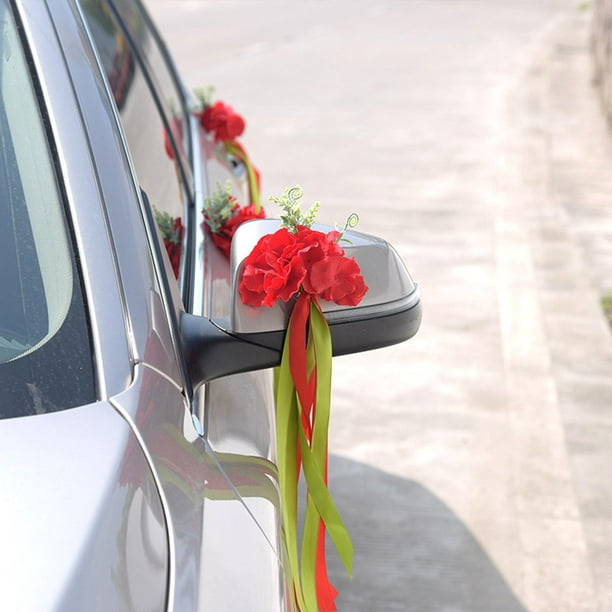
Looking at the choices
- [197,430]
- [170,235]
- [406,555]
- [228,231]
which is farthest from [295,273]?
[406,555]

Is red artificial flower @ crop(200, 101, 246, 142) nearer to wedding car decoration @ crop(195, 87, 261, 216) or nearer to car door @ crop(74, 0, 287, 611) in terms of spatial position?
wedding car decoration @ crop(195, 87, 261, 216)

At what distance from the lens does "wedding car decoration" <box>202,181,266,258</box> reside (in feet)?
7.44

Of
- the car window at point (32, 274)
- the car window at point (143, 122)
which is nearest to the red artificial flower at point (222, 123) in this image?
the car window at point (143, 122)

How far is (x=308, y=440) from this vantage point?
1.78 m

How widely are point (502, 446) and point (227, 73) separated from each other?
30.1 feet

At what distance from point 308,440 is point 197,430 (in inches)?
14.4

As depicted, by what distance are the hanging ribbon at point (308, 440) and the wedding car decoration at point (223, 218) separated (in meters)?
0.60

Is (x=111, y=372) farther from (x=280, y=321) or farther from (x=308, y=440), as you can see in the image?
(x=308, y=440)

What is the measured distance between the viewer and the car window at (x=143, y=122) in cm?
215

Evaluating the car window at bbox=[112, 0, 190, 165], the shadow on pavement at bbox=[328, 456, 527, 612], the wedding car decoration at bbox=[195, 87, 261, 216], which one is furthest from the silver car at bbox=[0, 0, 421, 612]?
the wedding car decoration at bbox=[195, 87, 261, 216]

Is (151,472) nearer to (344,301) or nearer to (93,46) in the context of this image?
(344,301)

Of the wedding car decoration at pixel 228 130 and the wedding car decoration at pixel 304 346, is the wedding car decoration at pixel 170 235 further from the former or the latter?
the wedding car decoration at pixel 228 130

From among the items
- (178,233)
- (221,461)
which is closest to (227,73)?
(178,233)

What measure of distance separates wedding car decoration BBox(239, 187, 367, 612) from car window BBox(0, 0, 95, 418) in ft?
0.92
